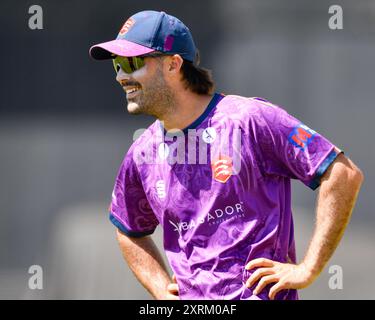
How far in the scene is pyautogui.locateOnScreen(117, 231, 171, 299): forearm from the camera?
13.0 feet

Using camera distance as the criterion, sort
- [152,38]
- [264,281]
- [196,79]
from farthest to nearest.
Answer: [196,79] → [152,38] → [264,281]

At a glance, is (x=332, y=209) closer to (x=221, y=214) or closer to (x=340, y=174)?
(x=340, y=174)

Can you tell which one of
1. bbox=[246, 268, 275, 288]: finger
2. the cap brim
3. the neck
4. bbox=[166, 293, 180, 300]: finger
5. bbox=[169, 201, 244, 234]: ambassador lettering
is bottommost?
bbox=[166, 293, 180, 300]: finger

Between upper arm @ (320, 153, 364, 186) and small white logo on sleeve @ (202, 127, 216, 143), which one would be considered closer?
upper arm @ (320, 153, 364, 186)

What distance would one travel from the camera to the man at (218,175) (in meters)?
3.46

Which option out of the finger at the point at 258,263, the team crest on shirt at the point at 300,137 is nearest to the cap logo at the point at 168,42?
the team crest on shirt at the point at 300,137

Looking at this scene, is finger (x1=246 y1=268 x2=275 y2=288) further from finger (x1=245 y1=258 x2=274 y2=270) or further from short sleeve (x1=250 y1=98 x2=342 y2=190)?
short sleeve (x1=250 y1=98 x2=342 y2=190)

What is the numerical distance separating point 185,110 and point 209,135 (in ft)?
0.64

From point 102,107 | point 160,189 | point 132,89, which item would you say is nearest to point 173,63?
point 132,89

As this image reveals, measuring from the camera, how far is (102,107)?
292 inches

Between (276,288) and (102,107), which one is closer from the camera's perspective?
(276,288)

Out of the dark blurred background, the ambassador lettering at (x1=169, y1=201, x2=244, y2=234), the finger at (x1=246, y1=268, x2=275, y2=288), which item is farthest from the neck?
the dark blurred background
